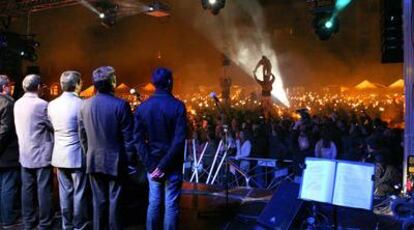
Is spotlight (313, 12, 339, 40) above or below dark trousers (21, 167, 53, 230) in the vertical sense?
above

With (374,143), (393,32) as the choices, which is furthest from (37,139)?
(393,32)

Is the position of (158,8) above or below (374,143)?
above

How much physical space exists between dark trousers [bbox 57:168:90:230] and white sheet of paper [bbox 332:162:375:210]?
2.49 meters

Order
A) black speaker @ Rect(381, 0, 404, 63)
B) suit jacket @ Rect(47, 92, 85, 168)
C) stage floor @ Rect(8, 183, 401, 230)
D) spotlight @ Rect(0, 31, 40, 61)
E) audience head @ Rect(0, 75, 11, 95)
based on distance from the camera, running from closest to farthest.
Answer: suit jacket @ Rect(47, 92, 85, 168)
audience head @ Rect(0, 75, 11, 95)
stage floor @ Rect(8, 183, 401, 230)
black speaker @ Rect(381, 0, 404, 63)
spotlight @ Rect(0, 31, 40, 61)

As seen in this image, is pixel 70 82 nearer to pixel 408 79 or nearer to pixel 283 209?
pixel 283 209

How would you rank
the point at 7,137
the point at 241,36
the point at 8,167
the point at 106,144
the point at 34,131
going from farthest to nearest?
the point at 241,36, the point at 8,167, the point at 7,137, the point at 34,131, the point at 106,144

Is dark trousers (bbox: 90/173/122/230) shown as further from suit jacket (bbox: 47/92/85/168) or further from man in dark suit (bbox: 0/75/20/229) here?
man in dark suit (bbox: 0/75/20/229)

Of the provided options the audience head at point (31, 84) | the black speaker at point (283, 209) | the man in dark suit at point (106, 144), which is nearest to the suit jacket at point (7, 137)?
the audience head at point (31, 84)

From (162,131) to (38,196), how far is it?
1837 mm

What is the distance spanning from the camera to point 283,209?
5332 mm

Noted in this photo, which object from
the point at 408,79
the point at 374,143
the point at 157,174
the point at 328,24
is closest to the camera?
the point at 157,174

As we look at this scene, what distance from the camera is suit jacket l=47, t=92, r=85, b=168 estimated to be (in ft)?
16.0

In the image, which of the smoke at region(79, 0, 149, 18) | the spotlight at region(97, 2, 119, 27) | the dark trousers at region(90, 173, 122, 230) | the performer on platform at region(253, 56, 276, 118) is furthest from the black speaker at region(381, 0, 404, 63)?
the performer on platform at region(253, 56, 276, 118)

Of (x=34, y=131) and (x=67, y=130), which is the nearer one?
(x=67, y=130)
